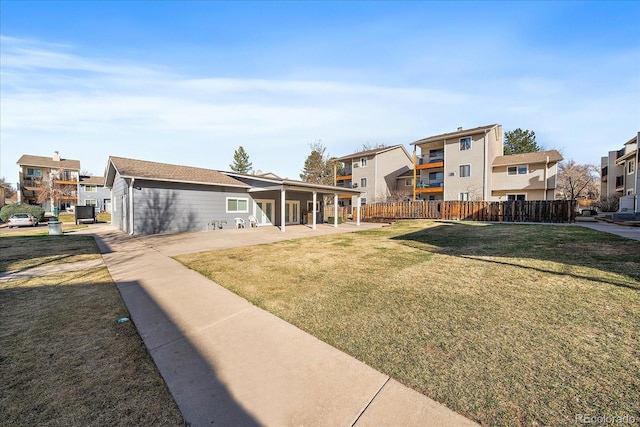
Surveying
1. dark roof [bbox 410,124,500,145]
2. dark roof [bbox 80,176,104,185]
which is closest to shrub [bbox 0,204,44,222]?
dark roof [bbox 80,176,104,185]

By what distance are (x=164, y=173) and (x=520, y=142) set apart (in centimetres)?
4292

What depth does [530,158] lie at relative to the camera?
25.2 meters

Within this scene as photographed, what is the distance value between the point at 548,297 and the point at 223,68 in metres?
15.4

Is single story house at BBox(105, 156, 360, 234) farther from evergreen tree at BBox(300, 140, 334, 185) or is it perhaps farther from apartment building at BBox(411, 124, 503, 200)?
evergreen tree at BBox(300, 140, 334, 185)

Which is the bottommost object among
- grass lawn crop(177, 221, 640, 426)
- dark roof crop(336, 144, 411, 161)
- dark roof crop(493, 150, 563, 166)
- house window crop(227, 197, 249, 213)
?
grass lawn crop(177, 221, 640, 426)

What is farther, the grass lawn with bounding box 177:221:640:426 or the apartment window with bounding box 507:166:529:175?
the apartment window with bounding box 507:166:529:175

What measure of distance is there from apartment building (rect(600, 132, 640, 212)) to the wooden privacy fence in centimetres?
802

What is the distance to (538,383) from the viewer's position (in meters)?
2.26

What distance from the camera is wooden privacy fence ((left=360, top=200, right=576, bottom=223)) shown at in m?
17.7

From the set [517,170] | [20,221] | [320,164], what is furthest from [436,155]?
[20,221]

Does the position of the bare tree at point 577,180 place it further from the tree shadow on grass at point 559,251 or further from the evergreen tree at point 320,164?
the tree shadow on grass at point 559,251

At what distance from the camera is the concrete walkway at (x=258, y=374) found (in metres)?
2.02

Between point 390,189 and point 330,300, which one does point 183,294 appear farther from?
point 390,189

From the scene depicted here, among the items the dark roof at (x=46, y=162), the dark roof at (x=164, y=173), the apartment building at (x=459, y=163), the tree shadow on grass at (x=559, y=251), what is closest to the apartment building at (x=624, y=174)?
the apartment building at (x=459, y=163)
